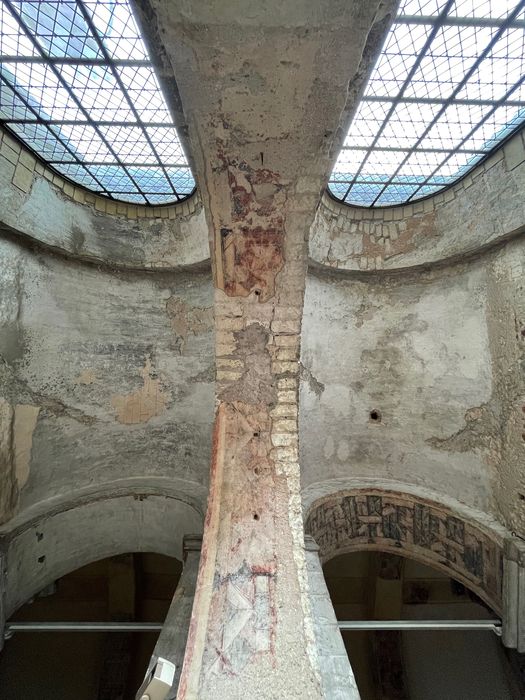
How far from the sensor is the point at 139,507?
4.93 meters

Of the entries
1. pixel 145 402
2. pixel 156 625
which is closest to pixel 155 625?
pixel 156 625

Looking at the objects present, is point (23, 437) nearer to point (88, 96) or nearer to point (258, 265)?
point (258, 265)

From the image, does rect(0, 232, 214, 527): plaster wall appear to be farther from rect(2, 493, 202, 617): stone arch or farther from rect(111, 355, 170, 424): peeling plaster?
rect(2, 493, 202, 617): stone arch

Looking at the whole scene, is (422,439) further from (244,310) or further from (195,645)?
(195,645)

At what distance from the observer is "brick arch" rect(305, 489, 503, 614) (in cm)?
416

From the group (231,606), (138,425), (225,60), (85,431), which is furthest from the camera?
(138,425)

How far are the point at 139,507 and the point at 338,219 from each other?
18.0 feet

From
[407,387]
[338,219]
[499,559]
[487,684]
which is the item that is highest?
[338,219]

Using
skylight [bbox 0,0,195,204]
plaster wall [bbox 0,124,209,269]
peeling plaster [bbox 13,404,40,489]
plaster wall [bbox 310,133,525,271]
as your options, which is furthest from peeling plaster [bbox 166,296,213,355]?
peeling plaster [bbox 13,404,40,489]

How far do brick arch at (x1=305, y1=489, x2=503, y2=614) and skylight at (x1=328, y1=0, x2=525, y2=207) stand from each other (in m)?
4.62

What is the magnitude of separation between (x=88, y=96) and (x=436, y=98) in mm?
3614

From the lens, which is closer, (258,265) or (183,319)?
(258,265)

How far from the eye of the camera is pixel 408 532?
4859mm

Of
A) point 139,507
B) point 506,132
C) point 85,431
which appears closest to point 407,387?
point 506,132
